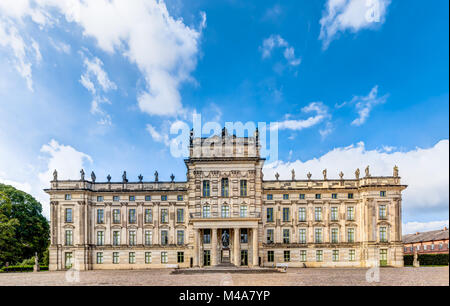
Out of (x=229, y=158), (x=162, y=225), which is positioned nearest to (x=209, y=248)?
(x=162, y=225)

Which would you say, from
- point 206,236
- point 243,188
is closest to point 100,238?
point 206,236

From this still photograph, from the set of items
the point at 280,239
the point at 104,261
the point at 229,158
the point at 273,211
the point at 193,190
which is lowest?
the point at 104,261

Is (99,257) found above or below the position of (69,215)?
below

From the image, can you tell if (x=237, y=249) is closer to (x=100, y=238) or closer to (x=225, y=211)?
(x=225, y=211)

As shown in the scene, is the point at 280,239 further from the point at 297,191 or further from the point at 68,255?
the point at 68,255

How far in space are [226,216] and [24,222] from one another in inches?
1244

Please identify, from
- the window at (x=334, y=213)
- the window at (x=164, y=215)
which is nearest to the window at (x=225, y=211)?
the window at (x=164, y=215)

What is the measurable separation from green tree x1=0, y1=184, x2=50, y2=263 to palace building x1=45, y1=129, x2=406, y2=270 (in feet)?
19.4

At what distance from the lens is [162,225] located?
5162cm

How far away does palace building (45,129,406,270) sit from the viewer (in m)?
49.0

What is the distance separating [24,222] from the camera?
175 ft

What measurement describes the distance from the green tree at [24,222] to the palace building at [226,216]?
5.92m
